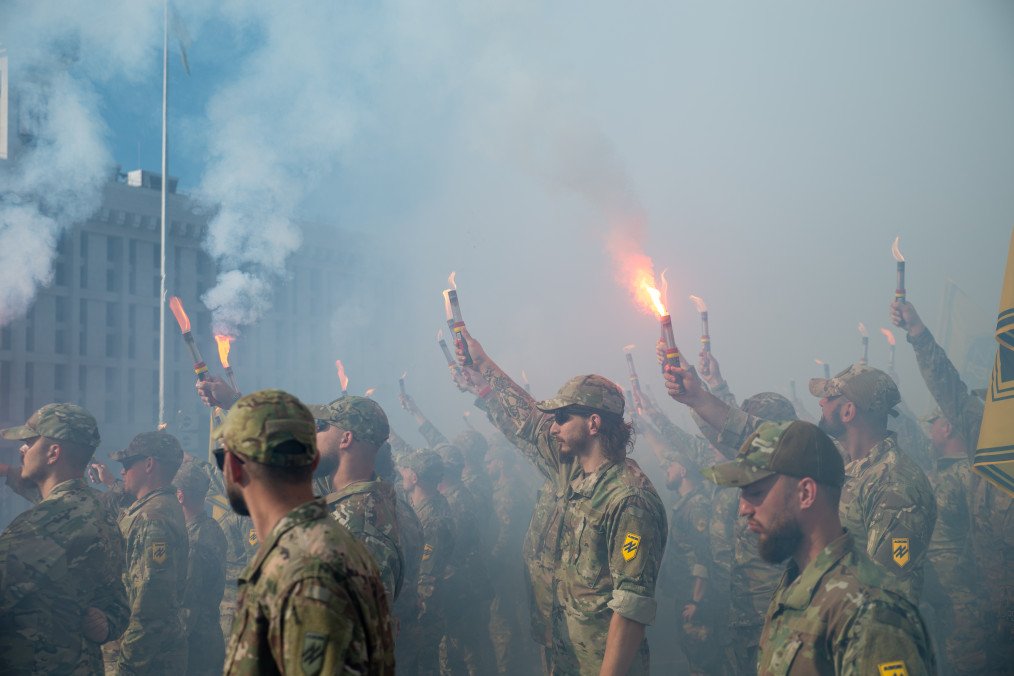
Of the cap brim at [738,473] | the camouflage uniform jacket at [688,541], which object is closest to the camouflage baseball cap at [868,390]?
the cap brim at [738,473]

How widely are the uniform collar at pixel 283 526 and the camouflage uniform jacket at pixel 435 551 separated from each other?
679cm

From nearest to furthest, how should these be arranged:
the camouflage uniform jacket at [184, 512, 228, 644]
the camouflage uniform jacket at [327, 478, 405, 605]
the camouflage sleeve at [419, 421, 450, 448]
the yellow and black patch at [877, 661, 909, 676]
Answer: the yellow and black patch at [877, 661, 909, 676], the camouflage uniform jacket at [327, 478, 405, 605], the camouflage uniform jacket at [184, 512, 228, 644], the camouflage sleeve at [419, 421, 450, 448]

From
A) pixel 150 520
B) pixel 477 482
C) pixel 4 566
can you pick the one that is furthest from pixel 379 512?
pixel 477 482

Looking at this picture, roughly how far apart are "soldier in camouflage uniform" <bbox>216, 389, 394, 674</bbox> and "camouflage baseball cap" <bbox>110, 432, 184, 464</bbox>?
584 centimetres

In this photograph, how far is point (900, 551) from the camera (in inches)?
228

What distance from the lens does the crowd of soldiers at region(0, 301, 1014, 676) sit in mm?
2674

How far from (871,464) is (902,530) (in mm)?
811

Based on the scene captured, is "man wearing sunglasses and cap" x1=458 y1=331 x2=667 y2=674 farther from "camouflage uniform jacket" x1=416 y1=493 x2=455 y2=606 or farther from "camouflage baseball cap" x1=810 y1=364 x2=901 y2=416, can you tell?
"camouflage uniform jacket" x1=416 y1=493 x2=455 y2=606

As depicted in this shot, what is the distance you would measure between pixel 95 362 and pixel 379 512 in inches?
1209

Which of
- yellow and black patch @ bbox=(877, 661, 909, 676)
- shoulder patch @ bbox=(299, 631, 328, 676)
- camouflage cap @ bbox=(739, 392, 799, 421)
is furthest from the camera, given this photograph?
camouflage cap @ bbox=(739, 392, 799, 421)

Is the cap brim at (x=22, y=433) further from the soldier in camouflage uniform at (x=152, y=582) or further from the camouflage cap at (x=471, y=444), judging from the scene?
the camouflage cap at (x=471, y=444)

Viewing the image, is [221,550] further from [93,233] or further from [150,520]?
[93,233]

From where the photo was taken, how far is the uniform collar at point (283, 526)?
2.52 metres

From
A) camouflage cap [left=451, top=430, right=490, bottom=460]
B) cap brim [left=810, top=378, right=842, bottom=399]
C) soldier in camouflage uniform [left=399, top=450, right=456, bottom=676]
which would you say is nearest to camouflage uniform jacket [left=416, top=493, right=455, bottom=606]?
soldier in camouflage uniform [left=399, top=450, right=456, bottom=676]
